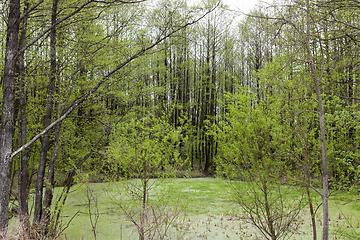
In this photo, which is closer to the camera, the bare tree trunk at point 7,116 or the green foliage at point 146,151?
the bare tree trunk at point 7,116

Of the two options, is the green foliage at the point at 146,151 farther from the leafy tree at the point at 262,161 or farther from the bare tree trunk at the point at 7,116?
the bare tree trunk at the point at 7,116

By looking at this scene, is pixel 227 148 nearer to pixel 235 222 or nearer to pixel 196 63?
pixel 235 222

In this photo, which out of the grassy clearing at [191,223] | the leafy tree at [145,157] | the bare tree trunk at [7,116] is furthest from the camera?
the grassy clearing at [191,223]

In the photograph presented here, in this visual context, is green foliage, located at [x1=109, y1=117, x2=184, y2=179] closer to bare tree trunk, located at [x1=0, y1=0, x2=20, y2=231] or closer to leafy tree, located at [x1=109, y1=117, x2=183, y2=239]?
leafy tree, located at [x1=109, y1=117, x2=183, y2=239]

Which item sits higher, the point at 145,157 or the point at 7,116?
the point at 7,116

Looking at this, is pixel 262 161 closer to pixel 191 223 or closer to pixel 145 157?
pixel 191 223

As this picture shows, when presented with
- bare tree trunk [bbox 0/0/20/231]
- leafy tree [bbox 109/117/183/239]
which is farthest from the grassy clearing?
bare tree trunk [bbox 0/0/20/231]

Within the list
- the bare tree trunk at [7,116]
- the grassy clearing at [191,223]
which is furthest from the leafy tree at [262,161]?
the bare tree trunk at [7,116]

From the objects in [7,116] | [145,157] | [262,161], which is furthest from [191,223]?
[7,116]

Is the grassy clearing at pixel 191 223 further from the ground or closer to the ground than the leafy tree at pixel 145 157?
closer to the ground

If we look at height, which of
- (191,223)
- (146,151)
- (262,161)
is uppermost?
(146,151)

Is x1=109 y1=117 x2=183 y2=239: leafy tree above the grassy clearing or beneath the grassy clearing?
above

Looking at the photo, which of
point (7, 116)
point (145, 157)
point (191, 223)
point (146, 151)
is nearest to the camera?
point (7, 116)

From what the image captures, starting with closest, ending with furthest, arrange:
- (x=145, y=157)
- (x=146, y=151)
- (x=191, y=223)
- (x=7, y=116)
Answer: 1. (x=7, y=116)
2. (x=145, y=157)
3. (x=146, y=151)
4. (x=191, y=223)
